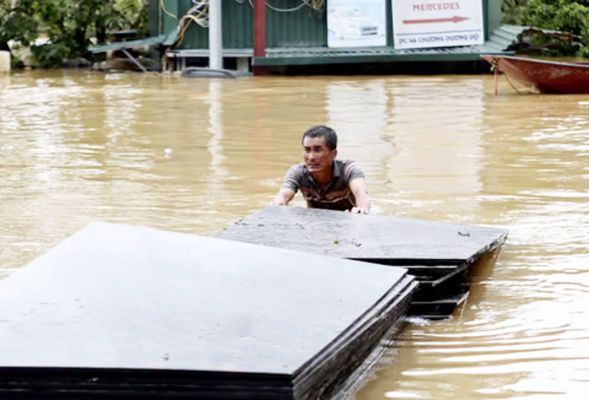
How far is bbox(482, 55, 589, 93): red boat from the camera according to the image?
18250 millimetres

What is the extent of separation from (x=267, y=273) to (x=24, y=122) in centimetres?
1181

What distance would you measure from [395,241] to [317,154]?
118cm

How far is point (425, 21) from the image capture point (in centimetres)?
2411

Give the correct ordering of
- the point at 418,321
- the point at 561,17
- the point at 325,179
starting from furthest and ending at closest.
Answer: the point at 561,17 → the point at 325,179 → the point at 418,321

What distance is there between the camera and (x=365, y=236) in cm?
687

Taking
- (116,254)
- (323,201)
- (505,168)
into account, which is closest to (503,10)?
(505,168)

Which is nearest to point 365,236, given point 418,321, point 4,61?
point 418,321

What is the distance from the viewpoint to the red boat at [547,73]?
18250mm

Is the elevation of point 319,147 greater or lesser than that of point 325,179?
greater

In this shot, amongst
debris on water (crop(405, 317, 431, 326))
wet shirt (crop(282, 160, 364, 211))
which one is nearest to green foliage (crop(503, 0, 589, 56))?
wet shirt (crop(282, 160, 364, 211))

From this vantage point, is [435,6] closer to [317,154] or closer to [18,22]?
[18,22]

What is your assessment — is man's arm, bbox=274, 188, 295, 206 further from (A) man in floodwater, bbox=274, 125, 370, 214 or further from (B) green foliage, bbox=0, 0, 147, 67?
(B) green foliage, bbox=0, 0, 147, 67

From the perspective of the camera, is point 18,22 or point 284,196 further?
point 18,22

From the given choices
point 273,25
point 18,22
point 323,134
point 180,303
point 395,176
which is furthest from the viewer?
point 18,22
